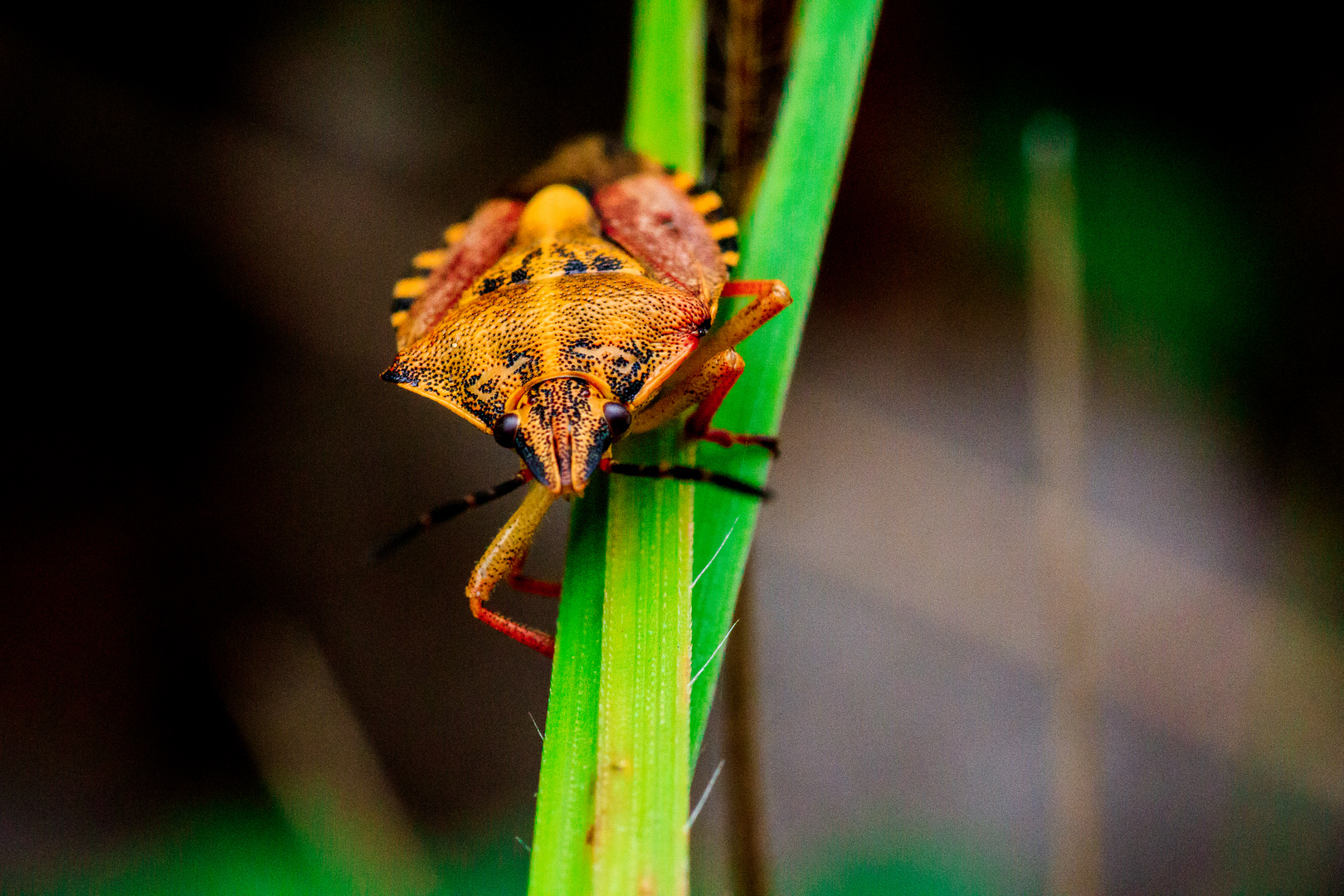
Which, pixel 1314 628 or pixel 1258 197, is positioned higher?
Answer: pixel 1258 197

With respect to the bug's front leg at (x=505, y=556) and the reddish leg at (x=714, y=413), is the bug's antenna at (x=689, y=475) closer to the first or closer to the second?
the reddish leg at (x=714, y=413)

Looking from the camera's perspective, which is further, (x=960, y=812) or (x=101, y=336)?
(x=101, y=336)

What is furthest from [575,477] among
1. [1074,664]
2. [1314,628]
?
[1314,628]

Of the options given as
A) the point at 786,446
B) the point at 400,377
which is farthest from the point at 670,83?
the point at 786,446

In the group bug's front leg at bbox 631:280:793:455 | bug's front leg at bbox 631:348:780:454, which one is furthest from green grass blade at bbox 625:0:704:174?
bug's front leg at bbox 631:348:780:454

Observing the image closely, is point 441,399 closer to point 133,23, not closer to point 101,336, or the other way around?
point 101,336

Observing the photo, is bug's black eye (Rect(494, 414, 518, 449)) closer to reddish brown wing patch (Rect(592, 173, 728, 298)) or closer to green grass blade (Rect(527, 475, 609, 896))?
green grass blade (Rect(527, 475, 609, 896))

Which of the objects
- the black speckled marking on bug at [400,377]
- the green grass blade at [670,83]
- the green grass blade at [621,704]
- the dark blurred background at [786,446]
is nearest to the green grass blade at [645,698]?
the green grass blade at [621,704]

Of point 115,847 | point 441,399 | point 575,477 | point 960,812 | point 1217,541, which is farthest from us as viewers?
point 1217,541
